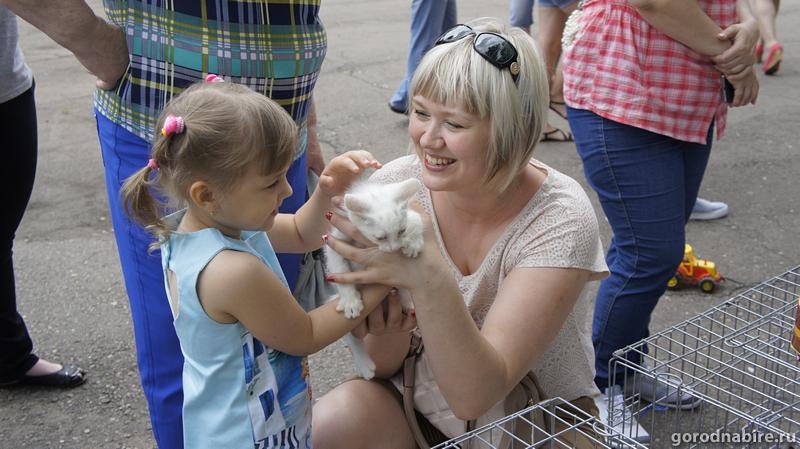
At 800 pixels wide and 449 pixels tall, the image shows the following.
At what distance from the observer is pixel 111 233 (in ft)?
14.5

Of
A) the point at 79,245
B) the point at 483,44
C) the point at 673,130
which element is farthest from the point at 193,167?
the point at 79,245

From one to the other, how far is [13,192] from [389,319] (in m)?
1.72

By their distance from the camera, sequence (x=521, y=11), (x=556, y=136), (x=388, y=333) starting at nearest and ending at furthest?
(x=388, y=333)
(x=556, y=136)
(x=521, y=11)

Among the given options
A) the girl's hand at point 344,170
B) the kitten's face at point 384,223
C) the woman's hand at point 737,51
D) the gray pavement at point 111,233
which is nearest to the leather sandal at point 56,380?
the gray pavement at point 111,233

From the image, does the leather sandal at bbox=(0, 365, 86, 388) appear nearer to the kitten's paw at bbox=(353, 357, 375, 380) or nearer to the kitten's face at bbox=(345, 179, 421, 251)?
the kitten's paw at bbox=(353, 357, 375, 380)

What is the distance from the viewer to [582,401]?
1.96 m

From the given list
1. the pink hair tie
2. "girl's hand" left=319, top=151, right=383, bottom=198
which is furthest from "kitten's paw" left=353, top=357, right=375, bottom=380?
the pink hair tie

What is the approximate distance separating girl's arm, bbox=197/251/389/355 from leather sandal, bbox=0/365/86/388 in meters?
1.88

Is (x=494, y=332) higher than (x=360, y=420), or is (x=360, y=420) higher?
(x=494, y=332)

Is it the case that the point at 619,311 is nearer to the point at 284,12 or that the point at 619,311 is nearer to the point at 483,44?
the point at 483,44

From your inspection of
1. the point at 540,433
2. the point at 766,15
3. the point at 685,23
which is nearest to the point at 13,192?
the point at 540,433

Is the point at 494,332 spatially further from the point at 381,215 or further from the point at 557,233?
the point at 381,215

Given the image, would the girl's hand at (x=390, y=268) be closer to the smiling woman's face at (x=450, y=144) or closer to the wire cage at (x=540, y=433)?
the smiling woman's face at (x=450, y=144)

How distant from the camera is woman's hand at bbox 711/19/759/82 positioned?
2371mm
